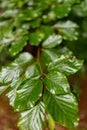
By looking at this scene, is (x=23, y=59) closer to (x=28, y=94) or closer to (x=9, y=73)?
(x=9, y=73)

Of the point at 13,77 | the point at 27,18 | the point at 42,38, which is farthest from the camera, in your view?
the point at 27,18

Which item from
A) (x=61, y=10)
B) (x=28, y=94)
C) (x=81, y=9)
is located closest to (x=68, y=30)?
(x=61, y=10)

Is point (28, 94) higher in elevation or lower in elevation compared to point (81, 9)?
higher

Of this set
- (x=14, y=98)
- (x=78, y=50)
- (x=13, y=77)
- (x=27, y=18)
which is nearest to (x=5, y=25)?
(x=27, y=18)

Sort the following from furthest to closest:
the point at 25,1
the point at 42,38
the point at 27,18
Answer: the point at 25,1 → the point at 27,18 → the point at 42,38

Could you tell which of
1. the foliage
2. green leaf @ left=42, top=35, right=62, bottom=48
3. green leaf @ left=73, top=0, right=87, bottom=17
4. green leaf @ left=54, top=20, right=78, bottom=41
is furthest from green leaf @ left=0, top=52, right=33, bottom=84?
green leaf @ left=73, top=0, right=87, bottom=17

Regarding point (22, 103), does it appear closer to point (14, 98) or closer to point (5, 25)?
point (14, 98)

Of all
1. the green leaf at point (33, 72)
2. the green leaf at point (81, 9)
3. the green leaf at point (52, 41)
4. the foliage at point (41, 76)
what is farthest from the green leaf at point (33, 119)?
the green leaf at point (81, 9)
